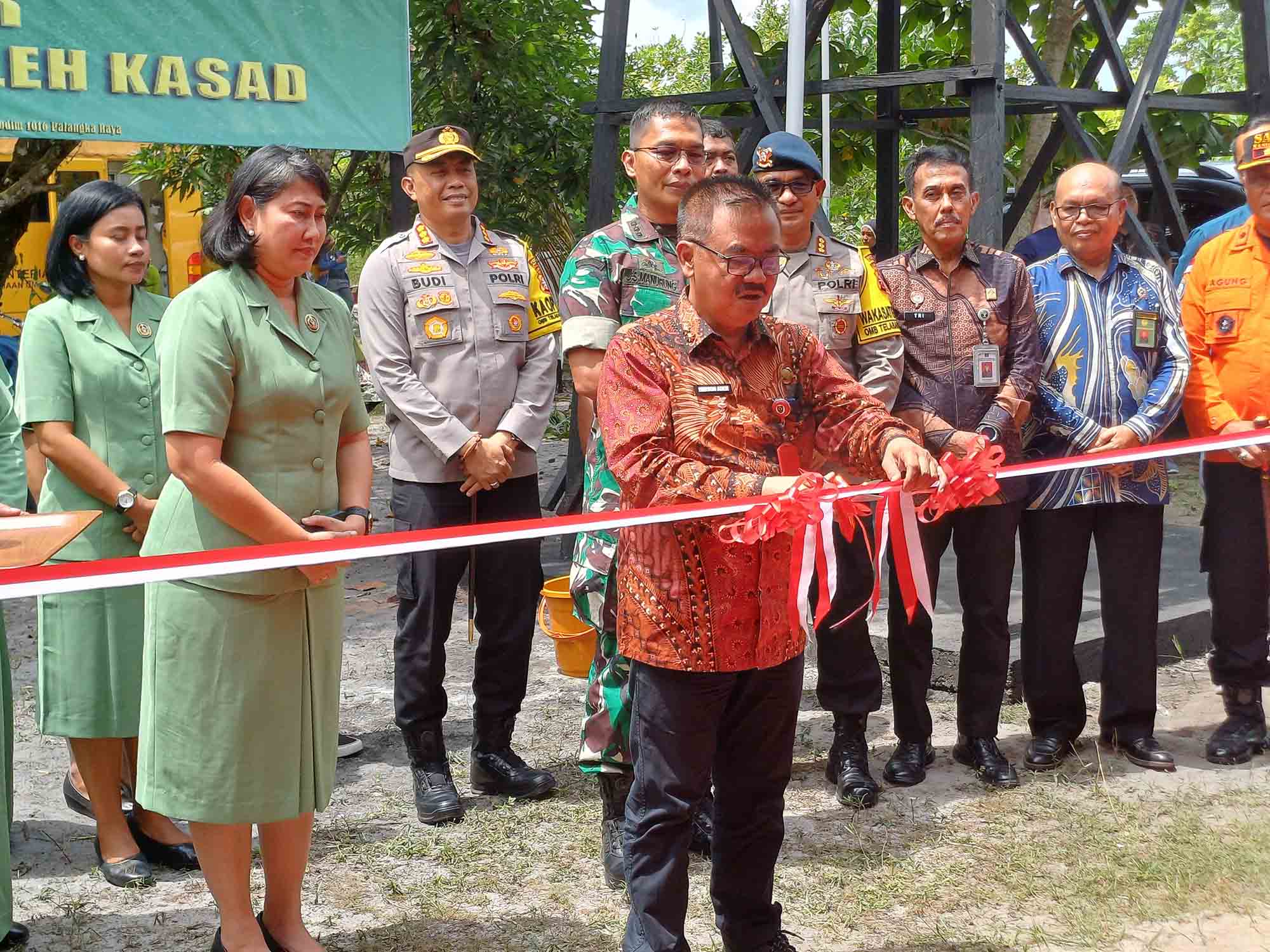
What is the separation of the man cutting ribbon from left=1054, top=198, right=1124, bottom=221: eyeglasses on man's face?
196 cm

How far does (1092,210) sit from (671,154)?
1615 mm

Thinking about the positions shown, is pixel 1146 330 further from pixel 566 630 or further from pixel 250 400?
pixel 250 400

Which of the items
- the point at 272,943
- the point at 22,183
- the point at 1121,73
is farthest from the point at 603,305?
the point at 22,183

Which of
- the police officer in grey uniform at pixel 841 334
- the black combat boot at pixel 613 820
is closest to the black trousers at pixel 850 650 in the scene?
the police officer in grey uniform at pixel 841 334

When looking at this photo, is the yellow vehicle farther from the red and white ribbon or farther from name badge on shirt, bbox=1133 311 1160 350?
the red and white ribbon

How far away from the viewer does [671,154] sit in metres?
4.00

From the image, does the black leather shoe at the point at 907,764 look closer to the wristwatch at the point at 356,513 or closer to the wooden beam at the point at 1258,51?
the wristwatch at the point at 356,513

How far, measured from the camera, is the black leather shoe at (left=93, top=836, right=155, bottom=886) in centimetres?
388

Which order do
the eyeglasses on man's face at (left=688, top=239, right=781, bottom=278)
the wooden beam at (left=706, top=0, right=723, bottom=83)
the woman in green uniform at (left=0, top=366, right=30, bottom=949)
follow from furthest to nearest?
the wooden beam at (left=706, top=0, right=723, bottom=83) → the woman in green uniform at (left=0, top=366, right=30, bottom=949) → the eyeglasses on man's face at (left=688, top=239, right=781, bottom=278)

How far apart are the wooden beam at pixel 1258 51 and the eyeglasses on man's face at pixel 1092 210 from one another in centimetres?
306

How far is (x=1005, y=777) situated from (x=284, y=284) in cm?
297

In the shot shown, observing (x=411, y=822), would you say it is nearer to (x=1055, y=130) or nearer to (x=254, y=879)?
(x=254, y=879)

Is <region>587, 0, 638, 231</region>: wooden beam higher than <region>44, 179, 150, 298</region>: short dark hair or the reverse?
higher

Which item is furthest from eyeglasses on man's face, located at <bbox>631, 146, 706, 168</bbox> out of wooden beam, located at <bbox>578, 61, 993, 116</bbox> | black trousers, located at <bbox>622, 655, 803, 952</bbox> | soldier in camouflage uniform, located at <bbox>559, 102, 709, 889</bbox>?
black trousers, located at <bbox>622, 655, 803, 952</bbox>
